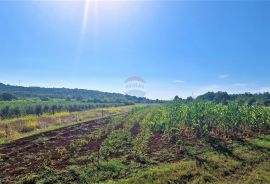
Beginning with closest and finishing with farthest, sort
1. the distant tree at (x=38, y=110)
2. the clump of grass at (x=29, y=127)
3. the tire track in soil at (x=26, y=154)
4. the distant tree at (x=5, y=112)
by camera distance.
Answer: the tire track in soil at (x=26, y=154) → the clump of grass at (x=29, y=127) → the distant tree at (x=5, y=112) → the distant tree at (x=38, y=110)

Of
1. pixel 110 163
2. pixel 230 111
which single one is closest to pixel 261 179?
pixel 110 163

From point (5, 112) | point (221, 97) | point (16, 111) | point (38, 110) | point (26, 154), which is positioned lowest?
point (26, 154)

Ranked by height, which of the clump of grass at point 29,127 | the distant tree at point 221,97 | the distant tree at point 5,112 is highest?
the distant tree at point 221,97

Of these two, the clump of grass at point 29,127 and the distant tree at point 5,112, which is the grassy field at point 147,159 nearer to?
the clump of grass at point 29,127

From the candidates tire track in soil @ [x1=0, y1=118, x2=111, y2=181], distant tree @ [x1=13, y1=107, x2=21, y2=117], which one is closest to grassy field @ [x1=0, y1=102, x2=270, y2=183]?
tire track in soil @ [x1=0, y1=118, x2=111, y2=181]

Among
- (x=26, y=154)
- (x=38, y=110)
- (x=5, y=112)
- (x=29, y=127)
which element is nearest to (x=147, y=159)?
(x=26, y=154)

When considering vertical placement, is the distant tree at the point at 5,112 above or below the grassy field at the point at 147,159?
above

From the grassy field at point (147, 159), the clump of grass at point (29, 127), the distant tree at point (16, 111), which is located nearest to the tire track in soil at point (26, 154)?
the grassy field at point (147, 159)

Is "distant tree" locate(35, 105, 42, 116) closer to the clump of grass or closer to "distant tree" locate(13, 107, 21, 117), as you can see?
"distant tree" locate(13, 107, 21, 117)

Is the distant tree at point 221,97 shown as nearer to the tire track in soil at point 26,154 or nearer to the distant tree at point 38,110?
the distant tree at point 38,110

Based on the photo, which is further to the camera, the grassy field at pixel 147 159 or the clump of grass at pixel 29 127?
the clump of grass at pixel 29 127

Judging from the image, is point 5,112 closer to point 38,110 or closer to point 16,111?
point 16,111

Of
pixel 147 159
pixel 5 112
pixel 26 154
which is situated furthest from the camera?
pixel 5 112

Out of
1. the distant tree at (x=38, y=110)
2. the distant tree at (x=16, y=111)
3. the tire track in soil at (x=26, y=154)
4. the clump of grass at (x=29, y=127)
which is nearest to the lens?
the tire track in soil at (x=26, y=154)
